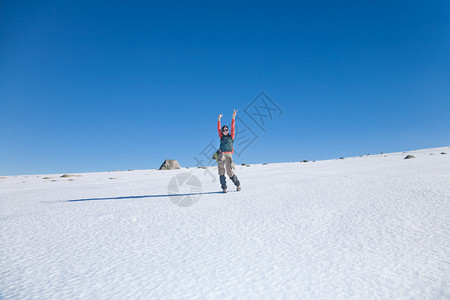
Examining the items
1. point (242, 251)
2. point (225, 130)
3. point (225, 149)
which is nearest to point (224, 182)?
point (225, 149)

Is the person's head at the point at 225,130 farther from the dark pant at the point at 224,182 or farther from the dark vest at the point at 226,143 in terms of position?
the dark pant at the point at 224,182

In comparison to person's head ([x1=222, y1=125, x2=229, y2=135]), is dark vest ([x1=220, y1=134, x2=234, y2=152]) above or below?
below

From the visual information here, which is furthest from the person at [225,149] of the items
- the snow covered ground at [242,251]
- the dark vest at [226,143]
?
the snow covered ground at [242,251]

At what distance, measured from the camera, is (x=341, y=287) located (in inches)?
62.4

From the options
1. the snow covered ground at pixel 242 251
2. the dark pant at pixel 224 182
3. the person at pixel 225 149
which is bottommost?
the snow covered ground at pixel 242 251

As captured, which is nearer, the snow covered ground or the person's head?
the snow covered ground

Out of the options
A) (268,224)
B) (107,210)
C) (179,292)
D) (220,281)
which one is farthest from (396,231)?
(107,210)

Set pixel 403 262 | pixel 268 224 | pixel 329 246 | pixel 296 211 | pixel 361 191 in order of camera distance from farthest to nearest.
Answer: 1. pixel 361 191
2. pixel 296 211
3. pixel 268 224
4. pixel 329 246
5. pixel 403 262

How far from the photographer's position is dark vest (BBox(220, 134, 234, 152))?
657 centimetres

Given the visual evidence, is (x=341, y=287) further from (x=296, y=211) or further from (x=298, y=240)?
(x=296, y=211)

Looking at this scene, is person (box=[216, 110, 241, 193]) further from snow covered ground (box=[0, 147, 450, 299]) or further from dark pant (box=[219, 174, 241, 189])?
snow covered ground (box=[0, 147, 450, 299])

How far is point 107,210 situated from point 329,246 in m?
3.78

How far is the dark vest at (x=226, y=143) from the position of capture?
259 inches

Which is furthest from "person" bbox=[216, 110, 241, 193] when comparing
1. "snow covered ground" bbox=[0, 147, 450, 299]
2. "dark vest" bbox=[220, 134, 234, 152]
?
"snow covered ground" bbox=[0, 147, 450, 299]
